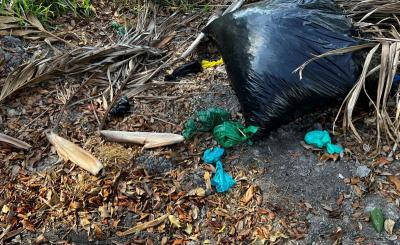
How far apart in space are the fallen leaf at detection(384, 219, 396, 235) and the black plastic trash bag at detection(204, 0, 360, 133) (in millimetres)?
666

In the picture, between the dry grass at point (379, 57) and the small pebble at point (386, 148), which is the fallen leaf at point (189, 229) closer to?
the dry grass at point (379, 57)

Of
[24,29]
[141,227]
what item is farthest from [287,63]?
[24,29]

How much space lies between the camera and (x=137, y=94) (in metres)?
2.88

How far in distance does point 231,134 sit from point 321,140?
0.49m

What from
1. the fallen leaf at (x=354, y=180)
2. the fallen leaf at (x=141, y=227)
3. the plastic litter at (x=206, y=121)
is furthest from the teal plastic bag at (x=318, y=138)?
the fallen leaf at (x=141, y=227)

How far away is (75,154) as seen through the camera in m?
2.51

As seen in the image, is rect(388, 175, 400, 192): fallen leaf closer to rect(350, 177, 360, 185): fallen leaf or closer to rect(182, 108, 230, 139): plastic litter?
rect(350, 177, 360, 185): fallen leaf

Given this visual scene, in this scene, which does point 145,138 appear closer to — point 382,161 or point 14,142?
Answer: point 14,142

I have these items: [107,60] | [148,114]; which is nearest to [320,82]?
[148,114]

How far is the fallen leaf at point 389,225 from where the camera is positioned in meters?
2.25

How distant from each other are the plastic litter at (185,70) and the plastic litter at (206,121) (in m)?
0.44

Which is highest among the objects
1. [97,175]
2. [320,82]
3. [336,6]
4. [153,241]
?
[336,6]

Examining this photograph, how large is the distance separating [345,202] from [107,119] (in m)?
1.38

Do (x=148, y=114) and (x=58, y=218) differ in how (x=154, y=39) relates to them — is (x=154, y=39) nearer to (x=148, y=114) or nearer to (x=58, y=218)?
(x=148, y=114)
